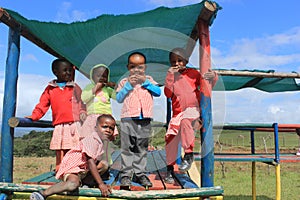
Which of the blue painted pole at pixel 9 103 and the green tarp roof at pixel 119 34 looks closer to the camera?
the green tarp roof at pixel 119 34

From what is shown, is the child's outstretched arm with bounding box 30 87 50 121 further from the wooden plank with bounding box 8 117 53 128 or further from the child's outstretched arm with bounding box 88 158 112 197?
the child's outstretched arm with bounding box 88 158 112 197

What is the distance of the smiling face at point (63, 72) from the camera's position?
3.94 meters

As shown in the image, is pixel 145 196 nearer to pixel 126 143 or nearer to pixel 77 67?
pixel 126 143

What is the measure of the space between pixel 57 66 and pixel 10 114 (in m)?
0.88

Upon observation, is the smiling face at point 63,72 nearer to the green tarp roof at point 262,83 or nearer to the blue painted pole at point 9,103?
the blue painted pole at point 9,103

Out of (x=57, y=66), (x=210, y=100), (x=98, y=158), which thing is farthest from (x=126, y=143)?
(x=57, y=66)

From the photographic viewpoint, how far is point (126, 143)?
3.11 m

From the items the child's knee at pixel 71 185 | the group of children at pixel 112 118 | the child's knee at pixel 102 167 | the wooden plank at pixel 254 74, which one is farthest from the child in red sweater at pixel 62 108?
the wooden plank at pixel 254 74

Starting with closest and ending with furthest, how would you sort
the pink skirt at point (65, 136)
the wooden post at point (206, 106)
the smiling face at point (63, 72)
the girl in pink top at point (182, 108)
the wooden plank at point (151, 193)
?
the wooden plank at point (151, 193) < the wooden post at point (206, 106) < the girl in pink top at point (182, 108) < the pink skirt at point (65, 136) < the smiling face at point (63, 72)

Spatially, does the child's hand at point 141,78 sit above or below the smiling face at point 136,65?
below

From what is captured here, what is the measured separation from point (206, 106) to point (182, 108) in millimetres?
427

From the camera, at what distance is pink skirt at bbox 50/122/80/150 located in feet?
12.1

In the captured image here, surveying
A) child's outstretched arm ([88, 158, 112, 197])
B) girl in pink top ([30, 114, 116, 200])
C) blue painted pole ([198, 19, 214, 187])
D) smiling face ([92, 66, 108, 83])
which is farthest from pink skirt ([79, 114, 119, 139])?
blue painted pole ([198, 19, 214, 187])

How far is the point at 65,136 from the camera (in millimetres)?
3715
